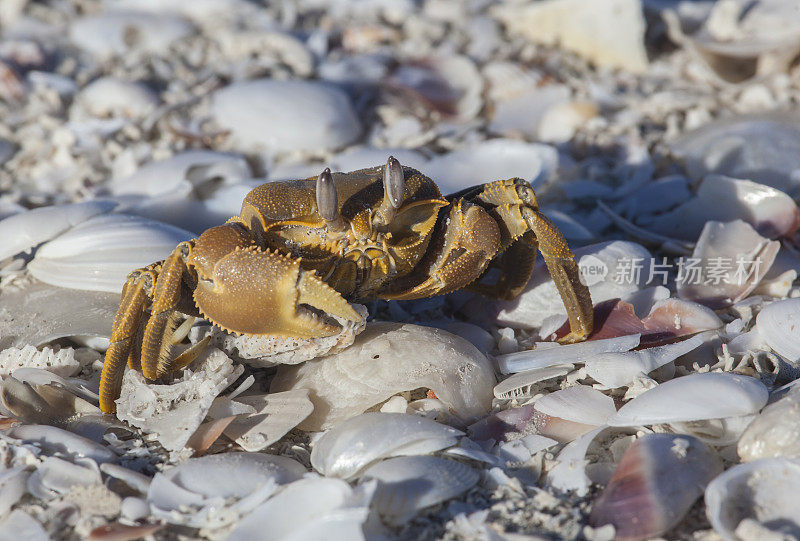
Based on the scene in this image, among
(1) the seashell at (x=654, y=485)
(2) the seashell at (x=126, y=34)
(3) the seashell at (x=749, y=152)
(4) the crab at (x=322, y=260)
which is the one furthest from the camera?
(2) the seashell at (x=126, y=34)

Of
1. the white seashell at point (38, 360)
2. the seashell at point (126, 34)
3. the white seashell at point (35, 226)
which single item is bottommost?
the white seashell at point (38, 360)

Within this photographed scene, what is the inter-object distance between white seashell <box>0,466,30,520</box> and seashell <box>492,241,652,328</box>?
1.96 meters

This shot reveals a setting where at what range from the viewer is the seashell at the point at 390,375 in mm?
2475

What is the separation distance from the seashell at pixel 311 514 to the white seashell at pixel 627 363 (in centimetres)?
105

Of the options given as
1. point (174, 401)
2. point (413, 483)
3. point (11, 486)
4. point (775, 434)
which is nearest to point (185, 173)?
point (174, 401)

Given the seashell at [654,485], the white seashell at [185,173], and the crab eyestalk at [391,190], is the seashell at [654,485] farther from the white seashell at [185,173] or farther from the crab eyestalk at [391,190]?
the white seashell at [185,173]

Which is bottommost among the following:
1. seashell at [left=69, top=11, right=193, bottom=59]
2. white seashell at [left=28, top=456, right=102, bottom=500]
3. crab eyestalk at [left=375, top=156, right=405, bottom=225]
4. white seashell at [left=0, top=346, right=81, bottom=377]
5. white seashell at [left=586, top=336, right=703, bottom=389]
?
white seashell at [left=586, top=336, right=703, bottom=389]

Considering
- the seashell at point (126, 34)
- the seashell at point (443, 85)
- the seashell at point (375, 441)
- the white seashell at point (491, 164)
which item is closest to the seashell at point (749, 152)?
the white seashell at point (491, 164)

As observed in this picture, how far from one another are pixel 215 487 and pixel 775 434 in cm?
168

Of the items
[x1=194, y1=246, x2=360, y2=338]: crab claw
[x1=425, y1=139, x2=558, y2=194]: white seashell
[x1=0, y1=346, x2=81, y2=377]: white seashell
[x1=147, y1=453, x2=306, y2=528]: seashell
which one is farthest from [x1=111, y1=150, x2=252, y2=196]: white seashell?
[x1=147, y1=453, x2=306, y2=528]: seashell

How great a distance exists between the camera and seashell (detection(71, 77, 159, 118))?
4.89 m

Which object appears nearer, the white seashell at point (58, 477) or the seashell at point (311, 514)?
the seashell at point (311, 514)

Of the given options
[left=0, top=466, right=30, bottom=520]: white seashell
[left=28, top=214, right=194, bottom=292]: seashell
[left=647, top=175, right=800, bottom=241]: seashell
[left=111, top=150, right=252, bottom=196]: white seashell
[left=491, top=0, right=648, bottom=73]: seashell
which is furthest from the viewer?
[left=491, top=0, right=648, bottom=73]: seashell

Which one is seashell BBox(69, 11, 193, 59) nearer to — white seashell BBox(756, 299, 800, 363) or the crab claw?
the crab claw
